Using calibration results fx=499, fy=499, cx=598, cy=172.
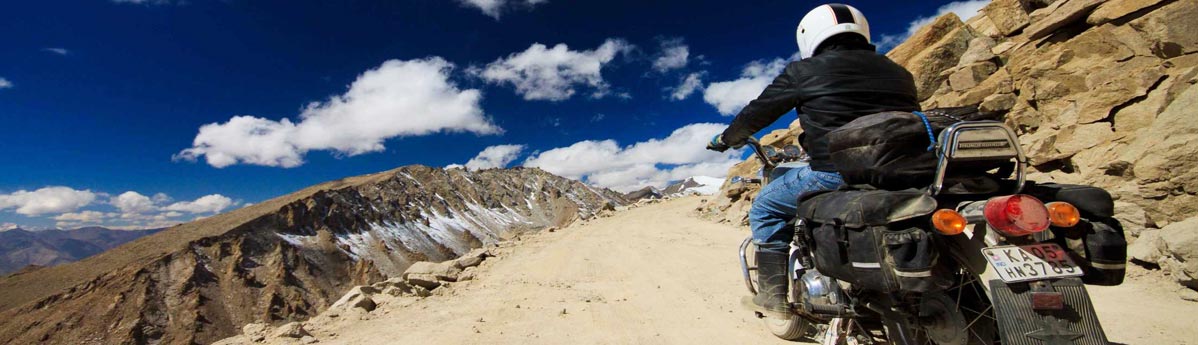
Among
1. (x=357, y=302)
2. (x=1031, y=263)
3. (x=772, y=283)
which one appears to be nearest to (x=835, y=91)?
(x=1031, y=263)

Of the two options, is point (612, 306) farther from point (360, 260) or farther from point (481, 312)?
point (360, 260)

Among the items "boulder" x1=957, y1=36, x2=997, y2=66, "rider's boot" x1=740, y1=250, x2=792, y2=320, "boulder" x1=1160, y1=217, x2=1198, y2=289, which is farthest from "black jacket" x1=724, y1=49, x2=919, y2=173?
"boulder" x1=957, y1=36, x2=997, y2=66

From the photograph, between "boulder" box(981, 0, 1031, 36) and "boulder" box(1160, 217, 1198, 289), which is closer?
"boulder" box(1160, 217, 1198, 289)

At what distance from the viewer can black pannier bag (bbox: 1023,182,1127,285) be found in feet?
6.61

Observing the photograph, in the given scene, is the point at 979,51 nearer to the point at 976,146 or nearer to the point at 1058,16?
the point at 1058,16

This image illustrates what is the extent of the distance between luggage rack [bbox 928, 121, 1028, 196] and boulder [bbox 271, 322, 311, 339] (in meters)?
5.98

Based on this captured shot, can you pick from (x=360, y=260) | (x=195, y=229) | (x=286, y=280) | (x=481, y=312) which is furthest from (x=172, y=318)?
(x=481, y=312)

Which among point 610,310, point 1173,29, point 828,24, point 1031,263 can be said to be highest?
point 1173,29

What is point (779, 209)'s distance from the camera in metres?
3.45

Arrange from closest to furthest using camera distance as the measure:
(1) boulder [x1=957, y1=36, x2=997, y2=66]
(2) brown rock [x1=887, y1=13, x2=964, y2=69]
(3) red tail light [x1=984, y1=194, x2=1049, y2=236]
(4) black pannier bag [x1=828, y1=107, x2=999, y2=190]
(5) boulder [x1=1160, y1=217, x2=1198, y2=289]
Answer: (3) red tail light [x1=984, y1=194, x2=1049, y2=236] < (4) black pannier bag [x1=828, y1=107, x2=999, y2=190] < (5) boulder [x1=1160, y1=217, x2=1198, y2=289] < (1) boulder [x1=957, y1=36, x2=997, y2=66] < (2) brown rock [x1=887, y1=13, x2=964, y2=69]

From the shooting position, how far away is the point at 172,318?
439ft

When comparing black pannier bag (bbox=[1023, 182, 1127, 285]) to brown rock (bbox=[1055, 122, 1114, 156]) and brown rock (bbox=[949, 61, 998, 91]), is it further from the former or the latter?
brown rock (bbox=[949, 61, 998, 91])

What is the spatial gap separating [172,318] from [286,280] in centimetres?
3109

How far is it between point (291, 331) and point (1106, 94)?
12458mm
